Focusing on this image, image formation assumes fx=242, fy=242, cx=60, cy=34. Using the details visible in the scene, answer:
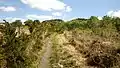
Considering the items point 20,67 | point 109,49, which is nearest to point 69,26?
point 109,49

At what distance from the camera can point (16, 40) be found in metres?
15.5

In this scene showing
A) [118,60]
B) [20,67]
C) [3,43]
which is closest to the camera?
[20,67]

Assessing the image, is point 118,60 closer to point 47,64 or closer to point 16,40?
point 47,64

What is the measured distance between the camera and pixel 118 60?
1363cm

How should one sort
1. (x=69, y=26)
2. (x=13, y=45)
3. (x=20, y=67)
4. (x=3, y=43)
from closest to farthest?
(x=20, y=67), (x=13, y=45), (x=3, y=43), (x=69, y=26)

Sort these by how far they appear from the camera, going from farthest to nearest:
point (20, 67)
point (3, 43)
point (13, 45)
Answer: point (3, 43)
point (13, 45)
point (20, 67)

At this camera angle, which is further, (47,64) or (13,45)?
(47,64)

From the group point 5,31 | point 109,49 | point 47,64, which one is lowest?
point 47,64

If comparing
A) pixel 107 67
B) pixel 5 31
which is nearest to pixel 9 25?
pixel 5 31

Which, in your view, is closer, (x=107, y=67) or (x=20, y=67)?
(x=20, y=67)

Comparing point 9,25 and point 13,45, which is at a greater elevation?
point 9,25

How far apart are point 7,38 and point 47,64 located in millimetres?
3280

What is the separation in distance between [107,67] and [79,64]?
204 cm

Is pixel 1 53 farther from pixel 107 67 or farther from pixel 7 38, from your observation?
pixel 107 67
